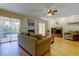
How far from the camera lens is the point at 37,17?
4598mm

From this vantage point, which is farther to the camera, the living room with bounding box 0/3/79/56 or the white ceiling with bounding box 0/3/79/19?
the living room with bounding box 0/3/79/56

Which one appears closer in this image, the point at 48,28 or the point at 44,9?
the point at 44,9

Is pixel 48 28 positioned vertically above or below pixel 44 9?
below

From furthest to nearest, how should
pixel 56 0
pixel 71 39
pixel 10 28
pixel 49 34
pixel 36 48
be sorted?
pixel 71 39 → pixel 49 34 → pixel 10 28 → pixel 36 48 → pixel 56 0

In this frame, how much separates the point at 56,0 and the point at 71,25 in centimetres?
183

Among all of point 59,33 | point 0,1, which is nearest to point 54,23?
point 59,33

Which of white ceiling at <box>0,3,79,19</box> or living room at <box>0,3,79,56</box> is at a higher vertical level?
white ceiling at <box>0,3,79,19</box>

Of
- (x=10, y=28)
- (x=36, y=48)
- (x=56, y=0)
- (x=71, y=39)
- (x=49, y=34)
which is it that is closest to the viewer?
(x=56, y=0)

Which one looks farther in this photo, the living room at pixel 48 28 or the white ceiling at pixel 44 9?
the living room at pixel 48 28

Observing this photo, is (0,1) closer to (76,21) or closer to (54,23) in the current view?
(54,23)

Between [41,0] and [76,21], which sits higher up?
[41,0]

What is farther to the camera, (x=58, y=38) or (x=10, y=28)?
(x=58, y=38)

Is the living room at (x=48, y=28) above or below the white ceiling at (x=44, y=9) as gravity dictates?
below

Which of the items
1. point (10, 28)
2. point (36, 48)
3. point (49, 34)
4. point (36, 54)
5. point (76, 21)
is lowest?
point (36, 54)
